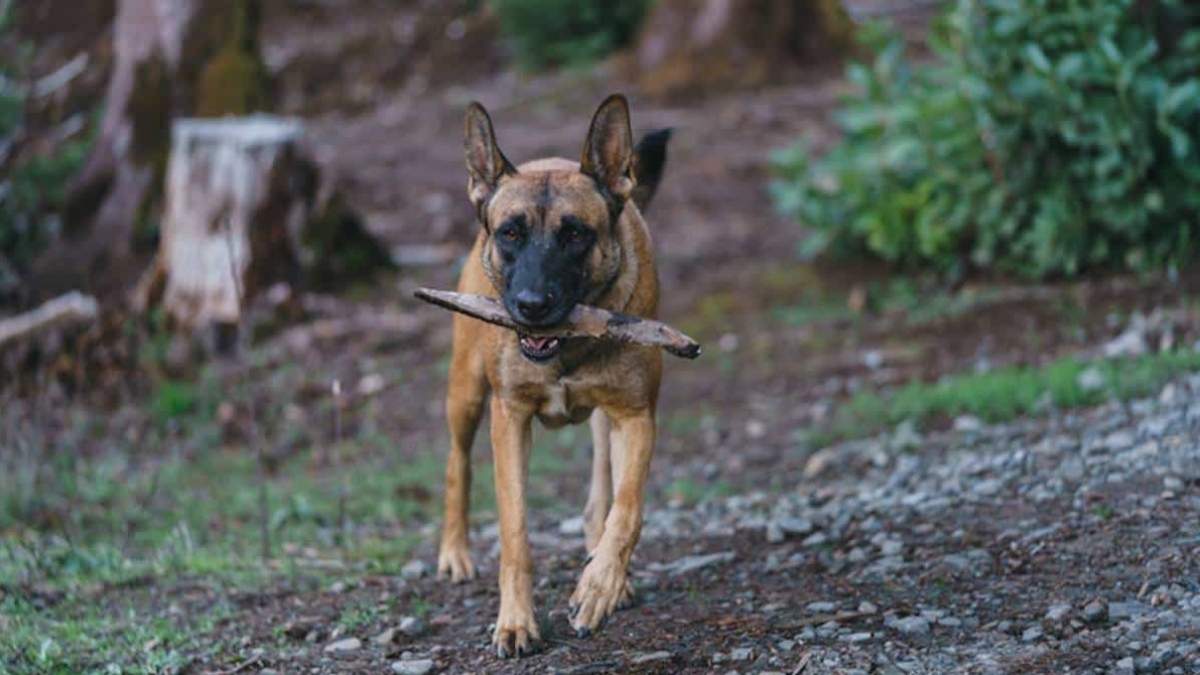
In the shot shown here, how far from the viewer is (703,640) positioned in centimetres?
562

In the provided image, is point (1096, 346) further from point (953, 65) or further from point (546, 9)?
point (546, 9)

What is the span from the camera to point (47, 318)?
10828 millimetres

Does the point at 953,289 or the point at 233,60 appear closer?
the point at 953,289

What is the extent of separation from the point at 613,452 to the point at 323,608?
138cm

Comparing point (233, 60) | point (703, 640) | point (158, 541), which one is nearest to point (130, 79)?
point (233, 60)

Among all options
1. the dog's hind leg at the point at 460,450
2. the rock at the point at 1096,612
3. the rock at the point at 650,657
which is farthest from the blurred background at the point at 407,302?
the rock at the point at 1096,612

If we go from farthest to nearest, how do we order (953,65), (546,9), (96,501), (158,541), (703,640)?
(546,9) → (953,65) → (96,501) → (158,541) → (703,640)

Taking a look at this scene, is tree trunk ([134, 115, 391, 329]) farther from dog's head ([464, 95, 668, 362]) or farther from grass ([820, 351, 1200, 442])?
dog's head ([464, 95, 668, 362])

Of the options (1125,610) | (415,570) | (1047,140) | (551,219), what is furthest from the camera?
(1047,140)

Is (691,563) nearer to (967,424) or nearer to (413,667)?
(413,667)

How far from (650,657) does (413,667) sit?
2.72 ft

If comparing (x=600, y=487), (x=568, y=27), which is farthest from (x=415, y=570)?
(x=568, y=27)

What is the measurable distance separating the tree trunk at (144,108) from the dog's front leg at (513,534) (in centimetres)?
765

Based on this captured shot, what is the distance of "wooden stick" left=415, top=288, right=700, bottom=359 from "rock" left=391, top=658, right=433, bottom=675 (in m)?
1.19
